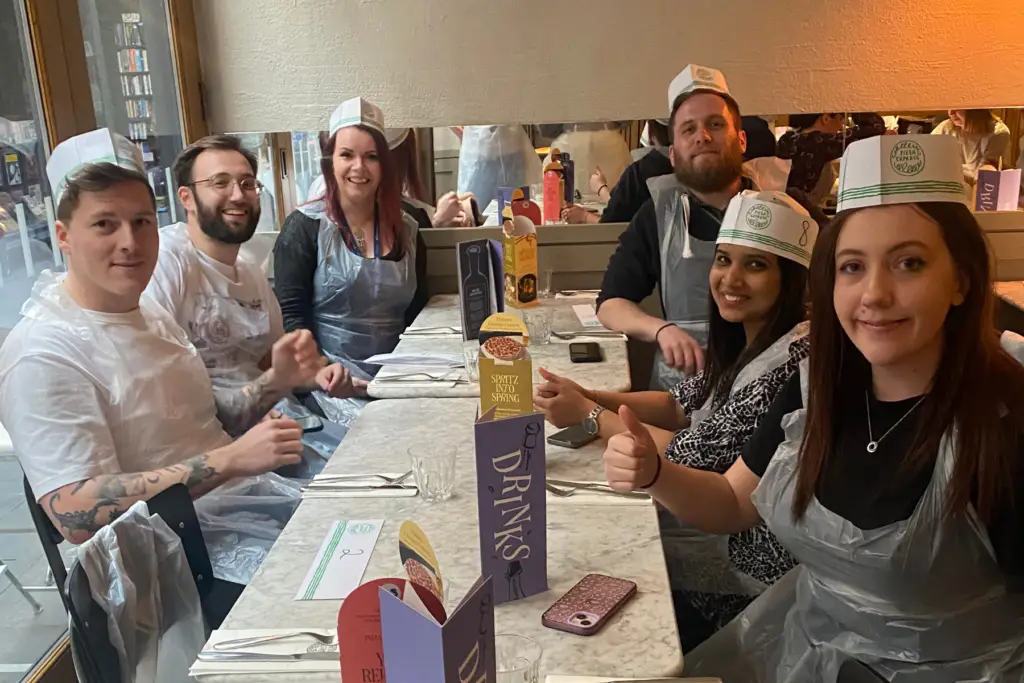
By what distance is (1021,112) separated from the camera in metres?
3.26

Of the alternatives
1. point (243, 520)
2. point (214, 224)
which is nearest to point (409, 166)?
point (214, 224)

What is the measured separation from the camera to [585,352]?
2.31 meters

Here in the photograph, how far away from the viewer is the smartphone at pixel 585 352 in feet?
7.46

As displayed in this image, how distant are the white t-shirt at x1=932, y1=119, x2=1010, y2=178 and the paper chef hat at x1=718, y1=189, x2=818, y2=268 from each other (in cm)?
194

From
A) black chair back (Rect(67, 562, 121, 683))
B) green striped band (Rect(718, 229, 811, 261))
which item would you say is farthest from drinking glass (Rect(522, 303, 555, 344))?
black chair back (Rect(67, 562, 121, 683))

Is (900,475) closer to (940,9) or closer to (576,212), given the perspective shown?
(576,212)

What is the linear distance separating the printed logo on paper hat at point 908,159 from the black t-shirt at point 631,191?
2100 mm

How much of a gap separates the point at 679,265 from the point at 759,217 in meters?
0.94

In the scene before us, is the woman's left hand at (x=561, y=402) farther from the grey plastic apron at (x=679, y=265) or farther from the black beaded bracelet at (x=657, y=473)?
the grey plastic apron at (x=679, y=265)

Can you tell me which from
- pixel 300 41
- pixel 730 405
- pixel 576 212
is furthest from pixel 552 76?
pixel 730 405

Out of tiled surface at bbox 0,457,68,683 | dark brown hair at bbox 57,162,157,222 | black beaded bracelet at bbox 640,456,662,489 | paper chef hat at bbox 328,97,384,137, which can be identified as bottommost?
tiled surface at bbox 0,457,68,683

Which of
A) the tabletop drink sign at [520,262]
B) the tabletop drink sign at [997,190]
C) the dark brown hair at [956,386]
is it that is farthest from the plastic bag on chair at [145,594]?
the tabletop drink sign at [997,190]

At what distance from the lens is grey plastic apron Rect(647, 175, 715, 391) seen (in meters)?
2.63

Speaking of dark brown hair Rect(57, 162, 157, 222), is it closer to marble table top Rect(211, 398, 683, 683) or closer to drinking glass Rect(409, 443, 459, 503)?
marble table top Rect(211, 398, 683, 683)
